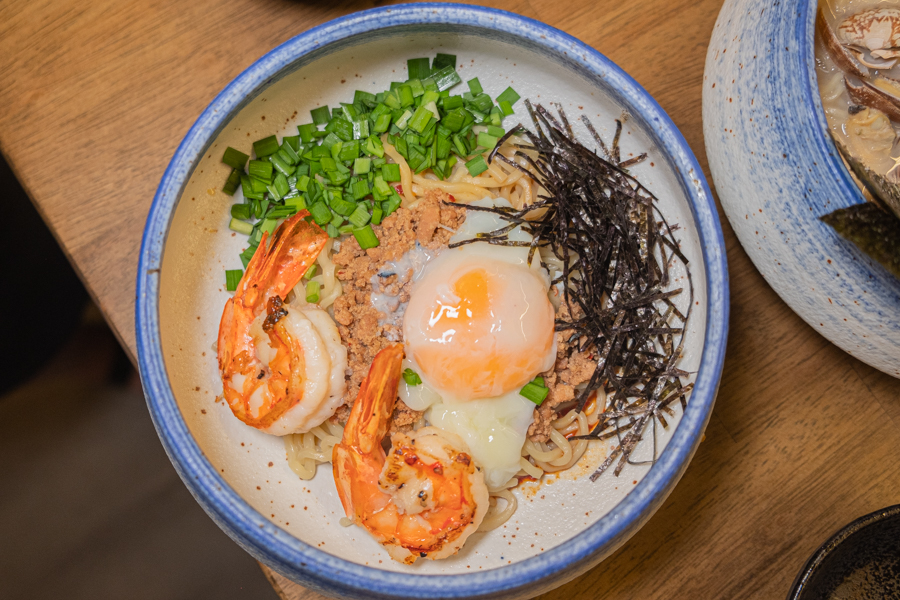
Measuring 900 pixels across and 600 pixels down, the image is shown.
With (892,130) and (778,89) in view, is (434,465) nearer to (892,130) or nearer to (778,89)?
(778,89)

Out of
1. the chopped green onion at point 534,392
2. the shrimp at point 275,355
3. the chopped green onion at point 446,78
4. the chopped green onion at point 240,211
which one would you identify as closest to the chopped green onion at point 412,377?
the shrimp at point 275,355

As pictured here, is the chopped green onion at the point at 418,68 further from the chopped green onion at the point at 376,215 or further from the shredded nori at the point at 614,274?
the chopped green onion at the point at 376,215

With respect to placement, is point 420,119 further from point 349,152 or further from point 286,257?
point 286,257

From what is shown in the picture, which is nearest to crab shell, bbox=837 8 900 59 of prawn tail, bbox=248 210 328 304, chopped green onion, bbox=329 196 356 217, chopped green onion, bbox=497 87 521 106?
chopped green onion, bbox=497 87 521 106

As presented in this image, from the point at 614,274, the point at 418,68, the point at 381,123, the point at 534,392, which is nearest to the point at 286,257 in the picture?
the point at 381,123

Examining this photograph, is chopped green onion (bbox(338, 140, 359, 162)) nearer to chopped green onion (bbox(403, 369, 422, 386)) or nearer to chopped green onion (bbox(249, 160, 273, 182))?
chopped green onion (bbox(249, 160, 273, 182))

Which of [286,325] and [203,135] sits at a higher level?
[203,135]

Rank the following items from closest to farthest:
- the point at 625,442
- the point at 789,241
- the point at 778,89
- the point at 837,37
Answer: the point at 778,89 → the point at 789,241 → the point at 837,37 → the point at 625,442

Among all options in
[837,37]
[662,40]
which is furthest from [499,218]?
[837,37]
